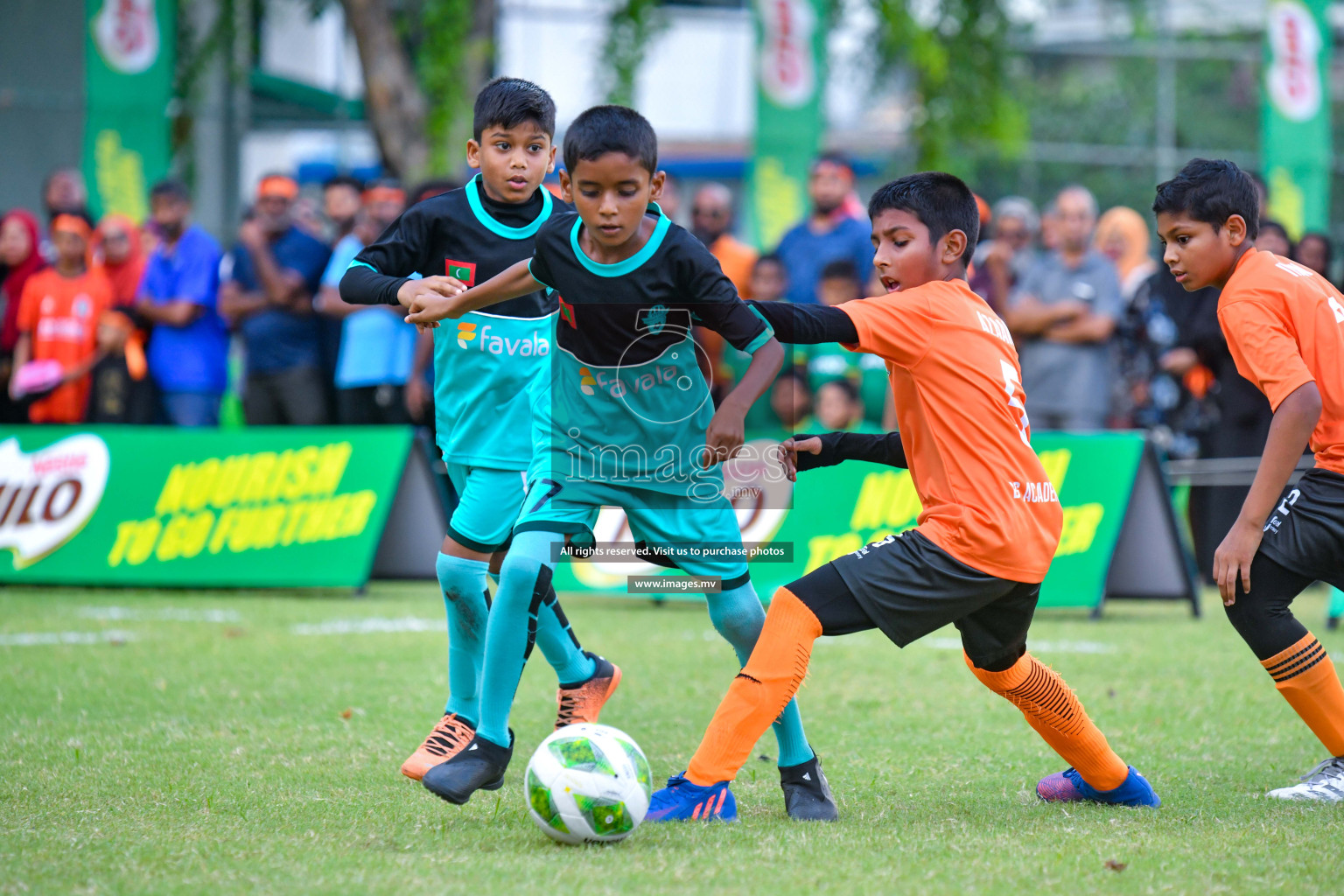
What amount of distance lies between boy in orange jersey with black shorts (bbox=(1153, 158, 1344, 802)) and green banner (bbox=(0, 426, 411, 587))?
5.77 metres

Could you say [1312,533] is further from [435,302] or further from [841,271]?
[841,271]

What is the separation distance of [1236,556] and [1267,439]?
0.37 metres

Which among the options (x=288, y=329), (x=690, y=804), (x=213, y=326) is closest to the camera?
(x=690, y=804)

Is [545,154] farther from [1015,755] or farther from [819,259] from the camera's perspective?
[819,259]

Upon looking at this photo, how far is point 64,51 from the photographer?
54.6ft

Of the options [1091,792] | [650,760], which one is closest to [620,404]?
[650,760]

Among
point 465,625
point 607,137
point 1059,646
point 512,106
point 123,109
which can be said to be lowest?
point 1059,646

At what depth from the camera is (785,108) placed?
15.9 meters

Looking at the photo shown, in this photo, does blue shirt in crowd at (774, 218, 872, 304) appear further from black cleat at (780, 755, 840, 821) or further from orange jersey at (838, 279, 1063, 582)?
black cleat at (780, 755, 840, 821)

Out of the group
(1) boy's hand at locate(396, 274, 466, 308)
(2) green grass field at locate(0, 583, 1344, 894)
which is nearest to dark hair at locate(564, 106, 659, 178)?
(1) boy's hand at locate(396, 274, 466, 308)

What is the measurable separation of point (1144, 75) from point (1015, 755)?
21.2 m

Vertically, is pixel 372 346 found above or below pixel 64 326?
below

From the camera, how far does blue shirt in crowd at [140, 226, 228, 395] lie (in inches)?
403

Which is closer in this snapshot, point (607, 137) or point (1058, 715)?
point (607, 137)
